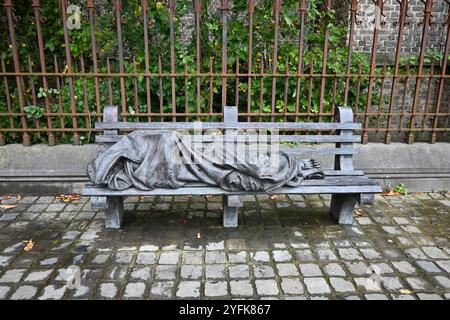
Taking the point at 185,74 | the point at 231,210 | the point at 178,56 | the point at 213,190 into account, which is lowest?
the point at 231,210

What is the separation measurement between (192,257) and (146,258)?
0.37 metres

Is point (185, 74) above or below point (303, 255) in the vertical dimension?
above

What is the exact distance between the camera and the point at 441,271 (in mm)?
2977

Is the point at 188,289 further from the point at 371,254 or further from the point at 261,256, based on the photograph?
the point at 371,254

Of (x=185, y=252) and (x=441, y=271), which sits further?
(x=185, y=252)

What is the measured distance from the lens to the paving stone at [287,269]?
114 inches

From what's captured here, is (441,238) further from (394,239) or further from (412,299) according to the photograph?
(412,299)

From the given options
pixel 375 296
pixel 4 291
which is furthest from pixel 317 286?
pixel 4 291

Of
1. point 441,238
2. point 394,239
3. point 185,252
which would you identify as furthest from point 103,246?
point 441,238

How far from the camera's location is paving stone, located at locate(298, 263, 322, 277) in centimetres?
291

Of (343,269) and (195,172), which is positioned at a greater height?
(195,172)

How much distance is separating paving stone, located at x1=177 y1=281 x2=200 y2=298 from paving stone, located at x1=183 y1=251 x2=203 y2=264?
30cm

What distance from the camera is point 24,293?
2656 mm

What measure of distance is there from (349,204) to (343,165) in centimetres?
40
